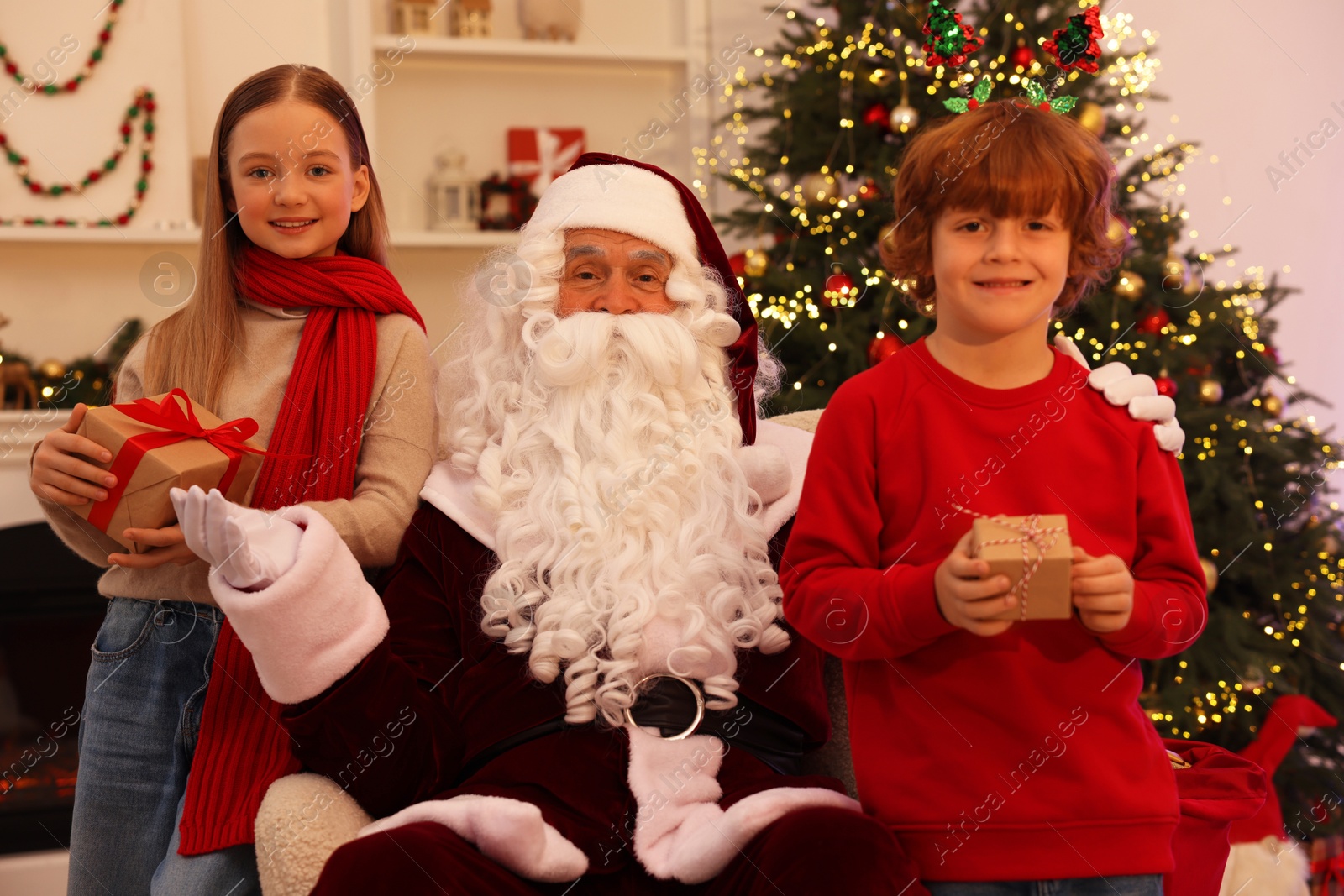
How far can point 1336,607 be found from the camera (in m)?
3.32

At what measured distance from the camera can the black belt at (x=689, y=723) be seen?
1.76 meters

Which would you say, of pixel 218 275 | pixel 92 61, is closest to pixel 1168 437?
pixel 218 275

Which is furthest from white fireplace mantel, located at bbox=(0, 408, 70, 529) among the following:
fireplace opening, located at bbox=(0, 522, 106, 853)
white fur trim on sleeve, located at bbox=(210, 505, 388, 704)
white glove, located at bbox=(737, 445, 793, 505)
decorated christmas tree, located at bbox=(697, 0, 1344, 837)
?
white glove, located at bbox=(737, 445, 793, 505)

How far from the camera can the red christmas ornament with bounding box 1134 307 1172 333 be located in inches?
124

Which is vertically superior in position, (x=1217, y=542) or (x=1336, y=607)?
(x=1217, y=542)

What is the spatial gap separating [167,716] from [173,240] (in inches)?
102

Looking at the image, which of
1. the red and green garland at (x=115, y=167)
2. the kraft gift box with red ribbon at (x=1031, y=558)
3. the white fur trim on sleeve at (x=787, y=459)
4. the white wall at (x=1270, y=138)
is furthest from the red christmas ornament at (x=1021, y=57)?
the red and green garland at (x=115, y=167)

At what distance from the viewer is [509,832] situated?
1481 millimetres

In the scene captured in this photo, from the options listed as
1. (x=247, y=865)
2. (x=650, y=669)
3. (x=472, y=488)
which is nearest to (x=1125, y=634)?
(x=650, y=669)

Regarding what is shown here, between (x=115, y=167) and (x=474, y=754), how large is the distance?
310cm

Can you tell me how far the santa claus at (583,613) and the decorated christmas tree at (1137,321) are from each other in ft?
3.95

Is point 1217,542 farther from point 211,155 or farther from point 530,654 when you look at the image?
point 211,155

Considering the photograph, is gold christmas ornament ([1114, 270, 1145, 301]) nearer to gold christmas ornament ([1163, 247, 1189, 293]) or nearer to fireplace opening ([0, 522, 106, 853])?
gold christmas ornament ([1163, 247, 1189, 293])

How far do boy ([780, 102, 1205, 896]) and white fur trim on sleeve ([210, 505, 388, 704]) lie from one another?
0.68m
